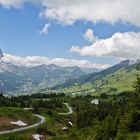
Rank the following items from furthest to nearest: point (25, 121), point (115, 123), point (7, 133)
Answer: point (25, 121) < point (7, 133) < point (115, 123)

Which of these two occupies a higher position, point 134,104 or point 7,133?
point 134,104

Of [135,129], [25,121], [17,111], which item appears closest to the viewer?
[135,129]

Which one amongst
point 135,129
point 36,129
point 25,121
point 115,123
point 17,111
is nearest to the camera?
point 135,129

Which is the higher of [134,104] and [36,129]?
[134,104]

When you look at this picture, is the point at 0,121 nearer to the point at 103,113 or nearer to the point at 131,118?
the point at 103,113

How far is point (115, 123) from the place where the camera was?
7538 cm

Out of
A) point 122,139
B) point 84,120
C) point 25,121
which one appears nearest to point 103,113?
point 84,120

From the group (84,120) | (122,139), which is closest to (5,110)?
(84,120)

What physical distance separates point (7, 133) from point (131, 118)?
67.2 m

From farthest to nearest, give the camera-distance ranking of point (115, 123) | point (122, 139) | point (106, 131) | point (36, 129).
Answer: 1. point (36, 129)
2. point (115, 123)
3. point (106, 131)
4. point (122, 139)

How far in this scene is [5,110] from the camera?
542 ft

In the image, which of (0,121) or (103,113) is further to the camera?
(103,113)

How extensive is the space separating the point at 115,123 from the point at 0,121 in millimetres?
75988

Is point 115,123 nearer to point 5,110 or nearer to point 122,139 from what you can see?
point 122,139
